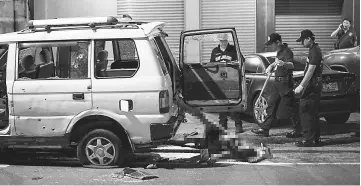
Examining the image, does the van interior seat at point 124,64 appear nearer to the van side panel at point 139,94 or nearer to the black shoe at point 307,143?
the van side panel at point 139,94

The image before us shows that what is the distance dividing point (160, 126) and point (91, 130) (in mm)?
884

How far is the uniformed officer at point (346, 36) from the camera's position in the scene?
1478 centimetres

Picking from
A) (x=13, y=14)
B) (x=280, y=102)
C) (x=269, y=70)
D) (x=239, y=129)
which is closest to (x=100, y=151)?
(x=239, y=129)

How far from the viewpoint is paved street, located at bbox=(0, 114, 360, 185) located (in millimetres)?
7582

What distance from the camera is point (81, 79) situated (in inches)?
320

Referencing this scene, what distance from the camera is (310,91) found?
9.70 m

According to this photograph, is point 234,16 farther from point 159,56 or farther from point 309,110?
point 159,56

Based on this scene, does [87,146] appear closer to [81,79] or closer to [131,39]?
[81,79]

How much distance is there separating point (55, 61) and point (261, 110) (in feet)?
12.7

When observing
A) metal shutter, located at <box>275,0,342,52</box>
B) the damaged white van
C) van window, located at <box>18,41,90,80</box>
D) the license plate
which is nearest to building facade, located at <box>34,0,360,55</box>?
metal shutter, located at <box>275,0,342,52</box>

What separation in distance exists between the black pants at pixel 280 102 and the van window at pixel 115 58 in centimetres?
271

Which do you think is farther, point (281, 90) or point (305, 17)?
point (305, 17)

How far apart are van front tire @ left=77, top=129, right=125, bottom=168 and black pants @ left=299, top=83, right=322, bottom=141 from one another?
2935 mm

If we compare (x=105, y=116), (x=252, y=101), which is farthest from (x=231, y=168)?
(x=252, y=101)
